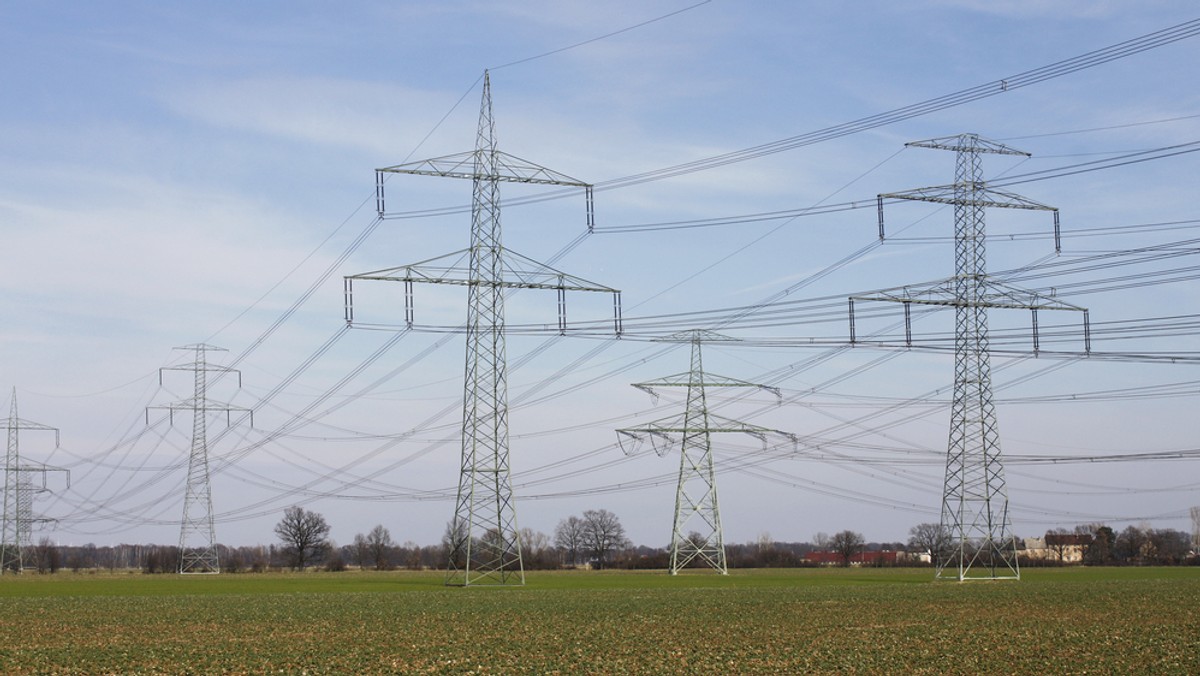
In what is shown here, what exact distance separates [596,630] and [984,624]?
11.7 m

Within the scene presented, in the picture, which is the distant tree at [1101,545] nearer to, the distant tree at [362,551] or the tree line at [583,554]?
the tree line at [583,554]

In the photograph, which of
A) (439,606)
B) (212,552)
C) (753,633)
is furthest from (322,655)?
(212,552)

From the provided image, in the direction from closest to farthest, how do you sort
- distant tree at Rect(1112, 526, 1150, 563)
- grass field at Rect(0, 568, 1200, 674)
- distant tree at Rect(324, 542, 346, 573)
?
grass field at Rect(0, 568, 1200, 674)
distant tree at Rect(324, 542, 346, 573)
distant tree at Rect(1112, 526, 1150, 563)

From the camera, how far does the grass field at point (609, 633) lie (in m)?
27.7

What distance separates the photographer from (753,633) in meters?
35.9

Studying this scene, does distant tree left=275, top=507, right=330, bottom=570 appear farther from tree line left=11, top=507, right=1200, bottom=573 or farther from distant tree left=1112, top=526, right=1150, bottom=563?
distant tree left=1112, top=526, right=1150, bottom=563

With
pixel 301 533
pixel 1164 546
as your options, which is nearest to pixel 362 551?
pixel 301 533

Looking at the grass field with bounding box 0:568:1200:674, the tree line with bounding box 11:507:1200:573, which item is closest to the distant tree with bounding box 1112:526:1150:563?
the tree line with bounding box 11:507:1200:573

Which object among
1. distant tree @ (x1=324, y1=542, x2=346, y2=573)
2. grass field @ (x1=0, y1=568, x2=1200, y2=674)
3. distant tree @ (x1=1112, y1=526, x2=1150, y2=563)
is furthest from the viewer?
distant tree @ (x1=1112, y1=526, x2=1150, y2=563)

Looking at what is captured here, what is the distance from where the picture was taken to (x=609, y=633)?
3597cm

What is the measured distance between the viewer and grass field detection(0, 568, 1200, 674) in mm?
27688

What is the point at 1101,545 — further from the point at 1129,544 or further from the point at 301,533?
the point at 301,533

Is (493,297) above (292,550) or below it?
above

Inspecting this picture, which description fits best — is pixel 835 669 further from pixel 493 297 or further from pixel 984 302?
pixel 984 302
